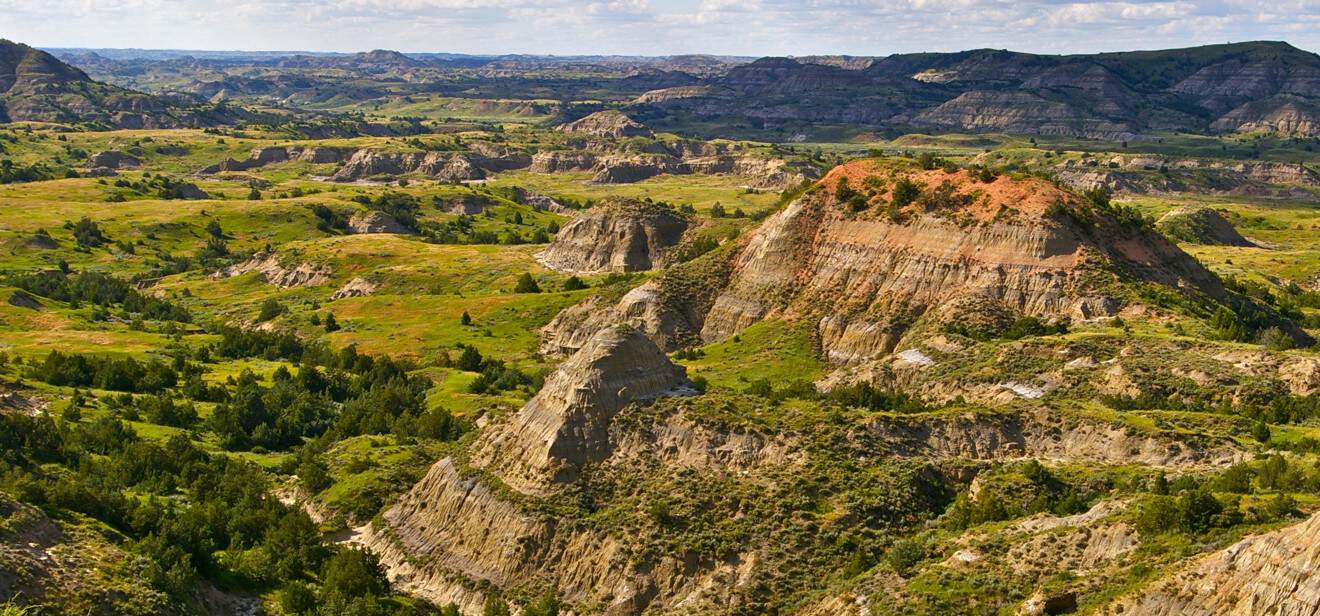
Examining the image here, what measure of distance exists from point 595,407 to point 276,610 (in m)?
20.1

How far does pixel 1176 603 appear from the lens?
129ft

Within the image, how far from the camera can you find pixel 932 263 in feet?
323

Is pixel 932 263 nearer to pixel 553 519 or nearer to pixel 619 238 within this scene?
pixel 553 519

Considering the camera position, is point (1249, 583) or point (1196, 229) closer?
point (1249, 583)

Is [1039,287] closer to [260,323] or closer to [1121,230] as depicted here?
[1121,230]

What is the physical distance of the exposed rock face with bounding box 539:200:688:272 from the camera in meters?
150

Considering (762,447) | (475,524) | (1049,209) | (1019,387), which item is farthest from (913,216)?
(475,524)

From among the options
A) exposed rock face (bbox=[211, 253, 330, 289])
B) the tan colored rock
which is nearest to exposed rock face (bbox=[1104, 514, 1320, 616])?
the tan colored rock

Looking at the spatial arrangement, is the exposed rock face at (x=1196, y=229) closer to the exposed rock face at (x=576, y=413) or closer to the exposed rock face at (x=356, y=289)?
the exposed rock face at (x=356, y=289)

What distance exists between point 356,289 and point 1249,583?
135573mm

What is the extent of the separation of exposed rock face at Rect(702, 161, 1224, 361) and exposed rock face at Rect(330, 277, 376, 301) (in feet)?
209

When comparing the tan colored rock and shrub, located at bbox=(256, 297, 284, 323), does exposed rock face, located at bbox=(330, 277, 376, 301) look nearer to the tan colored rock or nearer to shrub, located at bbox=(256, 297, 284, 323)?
shrub, located at bbox=(256, 297, 284, 323)

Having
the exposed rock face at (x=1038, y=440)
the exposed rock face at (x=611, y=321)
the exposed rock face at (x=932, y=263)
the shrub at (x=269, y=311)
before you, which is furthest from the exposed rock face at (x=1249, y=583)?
the shrub at (x=269, y=311)

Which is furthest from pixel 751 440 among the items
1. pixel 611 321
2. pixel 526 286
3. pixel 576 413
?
pixel 526 286
